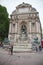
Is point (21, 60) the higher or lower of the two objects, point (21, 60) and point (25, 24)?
the lower

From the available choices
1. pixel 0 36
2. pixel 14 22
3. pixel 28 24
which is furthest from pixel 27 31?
pixel 0 36

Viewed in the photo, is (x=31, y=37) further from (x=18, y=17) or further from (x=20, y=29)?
(x=18, y=17)

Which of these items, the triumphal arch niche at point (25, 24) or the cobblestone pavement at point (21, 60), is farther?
the triumphal arch niche at point (25, 24)

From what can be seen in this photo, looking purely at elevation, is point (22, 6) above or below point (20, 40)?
above

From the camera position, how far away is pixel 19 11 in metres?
21.4

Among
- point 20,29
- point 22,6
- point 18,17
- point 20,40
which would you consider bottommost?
point 20,40

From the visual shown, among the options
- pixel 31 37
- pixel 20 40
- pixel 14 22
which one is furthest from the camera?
pixel 14 22

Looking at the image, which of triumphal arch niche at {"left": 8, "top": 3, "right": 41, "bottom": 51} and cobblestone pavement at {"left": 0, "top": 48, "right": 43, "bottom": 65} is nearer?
cobblestone pavement at {"left": 0, "top": 48, "right": 43, "bottom": 65}

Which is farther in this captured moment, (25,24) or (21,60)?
(25,24)

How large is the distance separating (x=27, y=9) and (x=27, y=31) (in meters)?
3.56

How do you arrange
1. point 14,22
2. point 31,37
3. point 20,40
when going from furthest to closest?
point 14,22
point 31,37
point 20,40

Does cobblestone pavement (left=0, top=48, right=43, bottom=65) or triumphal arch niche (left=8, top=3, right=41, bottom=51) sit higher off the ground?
triumphal arch niche (left=8, top=3, right=41, bottom=51)

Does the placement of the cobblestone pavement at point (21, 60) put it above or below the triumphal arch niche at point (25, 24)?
below

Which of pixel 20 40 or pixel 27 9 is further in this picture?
pixel 27 9
